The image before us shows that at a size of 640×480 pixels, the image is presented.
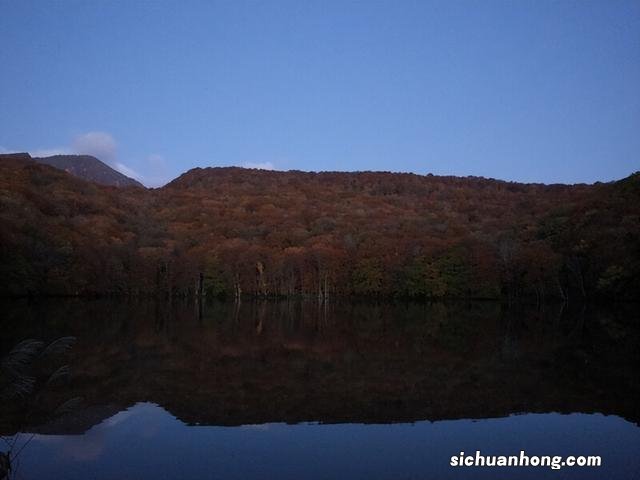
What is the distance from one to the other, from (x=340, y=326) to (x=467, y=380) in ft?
62.8

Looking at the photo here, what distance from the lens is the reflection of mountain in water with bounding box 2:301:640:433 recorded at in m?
13.1

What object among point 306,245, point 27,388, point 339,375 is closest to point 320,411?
point 339,375

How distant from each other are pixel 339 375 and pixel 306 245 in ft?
239

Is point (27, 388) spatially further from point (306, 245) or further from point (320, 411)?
point (306, 245)

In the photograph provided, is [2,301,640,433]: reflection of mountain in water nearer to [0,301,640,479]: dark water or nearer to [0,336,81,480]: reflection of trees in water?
[0,301,640,479]: dark water

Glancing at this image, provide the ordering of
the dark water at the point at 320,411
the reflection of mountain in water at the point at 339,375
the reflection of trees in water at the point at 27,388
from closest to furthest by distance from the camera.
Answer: the reflection of trees in water at the point at 27,388
the dark water at the point at 320,411
the reflection of mountain in water at the point at 339,375

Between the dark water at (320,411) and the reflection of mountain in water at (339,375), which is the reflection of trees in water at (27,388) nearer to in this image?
the dark water at (320,411)

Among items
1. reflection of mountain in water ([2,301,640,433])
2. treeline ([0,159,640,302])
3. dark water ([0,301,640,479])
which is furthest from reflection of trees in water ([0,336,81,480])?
treeline ([0,159,640,302])

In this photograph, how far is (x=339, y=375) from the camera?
17141 mm

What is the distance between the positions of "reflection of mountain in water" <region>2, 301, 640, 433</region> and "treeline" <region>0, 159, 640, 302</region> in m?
38.7

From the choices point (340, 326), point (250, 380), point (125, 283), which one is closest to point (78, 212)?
point (125, 283)

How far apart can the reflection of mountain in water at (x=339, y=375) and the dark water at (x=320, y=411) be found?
49 millimetres

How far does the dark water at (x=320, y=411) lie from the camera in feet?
31.2

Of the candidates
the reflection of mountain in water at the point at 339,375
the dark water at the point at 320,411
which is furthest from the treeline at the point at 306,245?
the dark water at the point at 320,411
